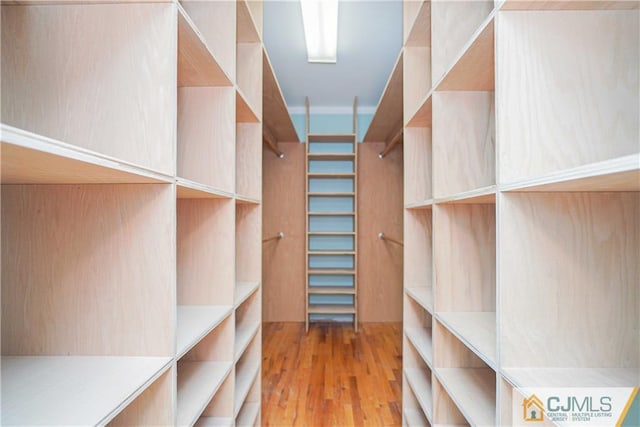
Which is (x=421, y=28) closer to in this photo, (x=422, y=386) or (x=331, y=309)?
(x=422, y=386)

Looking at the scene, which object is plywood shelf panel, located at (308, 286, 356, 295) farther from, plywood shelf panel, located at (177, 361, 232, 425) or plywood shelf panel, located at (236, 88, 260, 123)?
plywood shelf panel, located at (177, 361, 232, 425)

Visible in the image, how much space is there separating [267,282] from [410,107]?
2.80 m

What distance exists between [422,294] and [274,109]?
1.91 metres

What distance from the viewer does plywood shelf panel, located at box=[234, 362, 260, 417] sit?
1.59 meters

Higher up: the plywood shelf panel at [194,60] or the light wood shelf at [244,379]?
the plywood shelf panel at [194,60]

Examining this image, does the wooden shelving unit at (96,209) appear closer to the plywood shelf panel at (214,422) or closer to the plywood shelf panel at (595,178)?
the plywood shelf panel at (214,422)

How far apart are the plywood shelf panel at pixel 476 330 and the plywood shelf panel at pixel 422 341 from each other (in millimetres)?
253

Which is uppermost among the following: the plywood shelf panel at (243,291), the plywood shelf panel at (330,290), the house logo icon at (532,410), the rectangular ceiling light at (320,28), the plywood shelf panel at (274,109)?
the rectangular ceiling light at (320,28)

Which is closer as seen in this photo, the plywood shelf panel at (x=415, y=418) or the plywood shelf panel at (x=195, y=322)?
the plywood shelf panel at (x=195, y=322)

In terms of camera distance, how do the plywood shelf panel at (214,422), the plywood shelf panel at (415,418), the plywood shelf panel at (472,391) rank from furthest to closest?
1. the plywood shelf panel at (415,418)
2. the plywood shelf panel at (214,422)
3. the plywood shelf panel at (472,391)

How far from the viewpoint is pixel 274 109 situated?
115 inches

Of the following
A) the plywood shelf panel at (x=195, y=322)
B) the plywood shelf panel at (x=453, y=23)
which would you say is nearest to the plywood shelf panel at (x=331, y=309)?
the plywood shelf panel at (x=195, y=322)

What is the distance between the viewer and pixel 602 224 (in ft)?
2.77

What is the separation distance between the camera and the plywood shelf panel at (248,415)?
1787 millimetres
